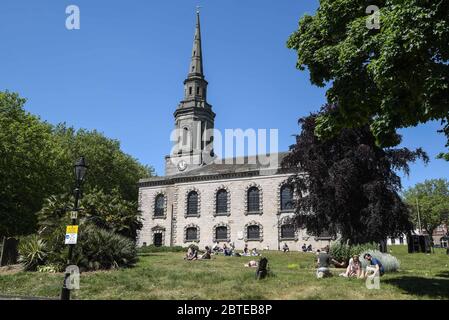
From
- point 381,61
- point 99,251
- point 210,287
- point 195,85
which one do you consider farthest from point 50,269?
point 195,85

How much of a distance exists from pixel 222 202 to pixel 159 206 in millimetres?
9067

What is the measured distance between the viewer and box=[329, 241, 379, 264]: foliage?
64.3ft

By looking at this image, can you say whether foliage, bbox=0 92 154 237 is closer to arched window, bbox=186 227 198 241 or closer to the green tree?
the green tree

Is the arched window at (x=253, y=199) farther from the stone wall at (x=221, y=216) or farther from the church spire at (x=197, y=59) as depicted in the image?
the church spire at (x=197, y=59)

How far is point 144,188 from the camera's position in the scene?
51250 millimetres

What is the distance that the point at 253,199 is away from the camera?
44.4 m

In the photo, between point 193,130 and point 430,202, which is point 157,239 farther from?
point 430,202

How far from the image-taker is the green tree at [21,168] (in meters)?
30.2

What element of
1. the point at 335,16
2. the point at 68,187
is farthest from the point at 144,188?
the point at 335,16

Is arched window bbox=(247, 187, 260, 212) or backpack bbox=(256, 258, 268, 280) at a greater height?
arched window bbox=(247, 187, 260, 212)

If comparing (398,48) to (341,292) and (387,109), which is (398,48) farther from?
(341,292)

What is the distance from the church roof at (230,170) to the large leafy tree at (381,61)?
28232 mm

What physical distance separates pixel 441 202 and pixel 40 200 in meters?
67.5

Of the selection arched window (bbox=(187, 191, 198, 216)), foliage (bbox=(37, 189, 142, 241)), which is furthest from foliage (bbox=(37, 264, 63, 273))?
arched window (bbox=(187, 191, 198, 216))
